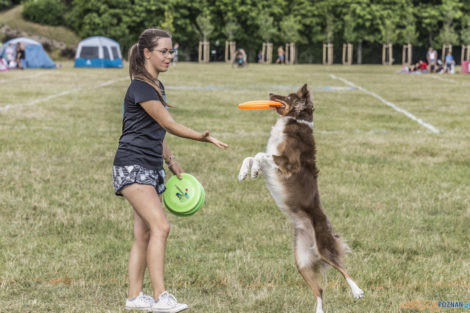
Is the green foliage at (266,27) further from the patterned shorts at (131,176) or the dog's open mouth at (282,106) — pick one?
the patterned shorts at (131,176)

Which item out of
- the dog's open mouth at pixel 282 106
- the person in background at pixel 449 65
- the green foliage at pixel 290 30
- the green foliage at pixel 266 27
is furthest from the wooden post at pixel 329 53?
the dog's open mouth at pixel 282 106

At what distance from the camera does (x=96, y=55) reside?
49.6m

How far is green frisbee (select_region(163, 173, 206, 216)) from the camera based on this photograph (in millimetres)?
4781

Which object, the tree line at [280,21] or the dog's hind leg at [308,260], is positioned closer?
the dog's hind leg at [308,260]

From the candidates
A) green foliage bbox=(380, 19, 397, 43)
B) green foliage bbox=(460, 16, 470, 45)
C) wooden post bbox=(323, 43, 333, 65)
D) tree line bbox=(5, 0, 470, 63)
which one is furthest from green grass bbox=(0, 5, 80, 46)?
green foliage bbox=(460, 16, 470, 45)

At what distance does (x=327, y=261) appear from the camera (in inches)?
164

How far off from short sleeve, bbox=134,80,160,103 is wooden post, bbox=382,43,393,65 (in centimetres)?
6898

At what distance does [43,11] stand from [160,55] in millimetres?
83339

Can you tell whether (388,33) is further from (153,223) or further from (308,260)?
(153,223)

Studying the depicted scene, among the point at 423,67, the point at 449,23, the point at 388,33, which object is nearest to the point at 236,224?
the point at 423,67

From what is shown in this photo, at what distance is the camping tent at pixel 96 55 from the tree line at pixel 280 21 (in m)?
20.6

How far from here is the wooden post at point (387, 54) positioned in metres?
70.8

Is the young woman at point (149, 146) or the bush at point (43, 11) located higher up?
the bush at point (43, 11)

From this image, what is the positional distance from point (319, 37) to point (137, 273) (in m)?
74.0
